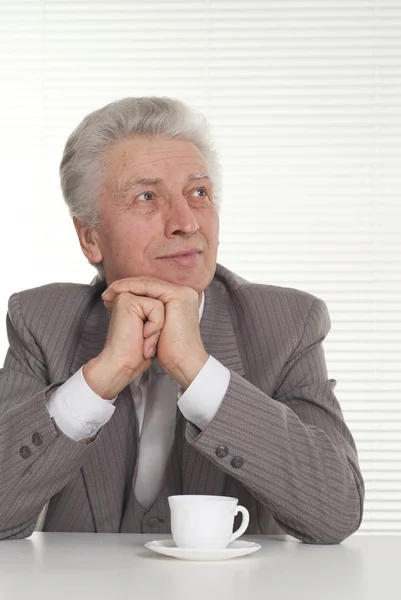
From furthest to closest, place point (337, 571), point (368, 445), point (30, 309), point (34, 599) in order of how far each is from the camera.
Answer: point (368, 445) < point (30, 309) < point (337, 571) < point (34, 599)

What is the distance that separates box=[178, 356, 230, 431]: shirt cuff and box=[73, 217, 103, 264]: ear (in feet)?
1.91

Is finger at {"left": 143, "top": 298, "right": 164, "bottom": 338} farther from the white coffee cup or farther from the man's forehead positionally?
the white coffee cup

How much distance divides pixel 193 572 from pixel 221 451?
32cm

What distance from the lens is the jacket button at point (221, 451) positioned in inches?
58.1

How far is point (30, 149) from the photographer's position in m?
3.63

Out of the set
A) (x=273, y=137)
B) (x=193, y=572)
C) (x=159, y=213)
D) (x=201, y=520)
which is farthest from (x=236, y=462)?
(x=273, y=137)

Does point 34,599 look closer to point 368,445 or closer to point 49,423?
point 49,423

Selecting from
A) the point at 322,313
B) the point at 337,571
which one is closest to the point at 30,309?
the point at 322,313

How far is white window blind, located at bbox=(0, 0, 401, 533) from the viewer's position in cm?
352

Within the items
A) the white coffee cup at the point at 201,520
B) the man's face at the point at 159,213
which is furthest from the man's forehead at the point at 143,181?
the white coffee cup at the point at 201,520

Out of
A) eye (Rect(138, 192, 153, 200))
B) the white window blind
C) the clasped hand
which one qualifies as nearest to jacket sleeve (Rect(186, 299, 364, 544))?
the clasped hand

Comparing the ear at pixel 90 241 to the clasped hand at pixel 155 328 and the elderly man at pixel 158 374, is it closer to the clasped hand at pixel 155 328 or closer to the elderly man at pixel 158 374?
the elderly man at pixel 158 374

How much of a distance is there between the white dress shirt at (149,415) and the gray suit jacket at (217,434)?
0.07 feet

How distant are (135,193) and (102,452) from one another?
51 centimetres
